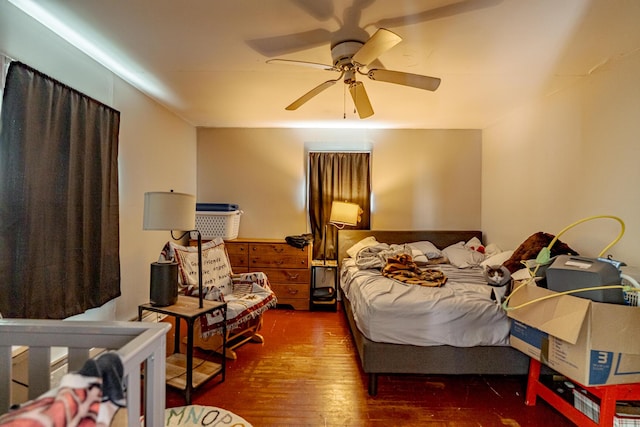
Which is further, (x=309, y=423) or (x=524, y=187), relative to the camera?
(x=524, y=187)

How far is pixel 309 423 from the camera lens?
1886 millimetres

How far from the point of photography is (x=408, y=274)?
2.87 meters

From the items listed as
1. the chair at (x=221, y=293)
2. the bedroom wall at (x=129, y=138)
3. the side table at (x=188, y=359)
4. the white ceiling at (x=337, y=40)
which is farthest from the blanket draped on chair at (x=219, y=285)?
the white ceiling at (x=337, y=40)

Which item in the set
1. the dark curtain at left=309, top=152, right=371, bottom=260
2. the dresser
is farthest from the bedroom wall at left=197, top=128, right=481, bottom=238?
the dresser

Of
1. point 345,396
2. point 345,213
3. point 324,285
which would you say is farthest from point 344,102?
point 345,396

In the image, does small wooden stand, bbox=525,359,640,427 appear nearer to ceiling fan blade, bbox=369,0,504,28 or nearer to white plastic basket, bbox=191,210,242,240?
ceiling fan blade, bbox=369,0,504,28

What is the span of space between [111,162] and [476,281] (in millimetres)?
3251

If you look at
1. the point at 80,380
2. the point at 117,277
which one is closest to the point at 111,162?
the point at 117,277

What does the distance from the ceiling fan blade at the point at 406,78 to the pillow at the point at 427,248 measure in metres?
2.13

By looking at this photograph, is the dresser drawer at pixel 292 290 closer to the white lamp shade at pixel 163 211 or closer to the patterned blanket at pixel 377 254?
the patterned blanket at pixel 377 254

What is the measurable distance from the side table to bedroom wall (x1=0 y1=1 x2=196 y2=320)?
709 mm

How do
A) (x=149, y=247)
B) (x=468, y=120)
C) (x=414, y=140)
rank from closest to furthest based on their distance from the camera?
(x=149, y=247) → (x=468, y=120) → (x=414, y=140)

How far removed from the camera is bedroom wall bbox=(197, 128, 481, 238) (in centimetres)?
431

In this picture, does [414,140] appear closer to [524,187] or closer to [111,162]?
[524,187]
